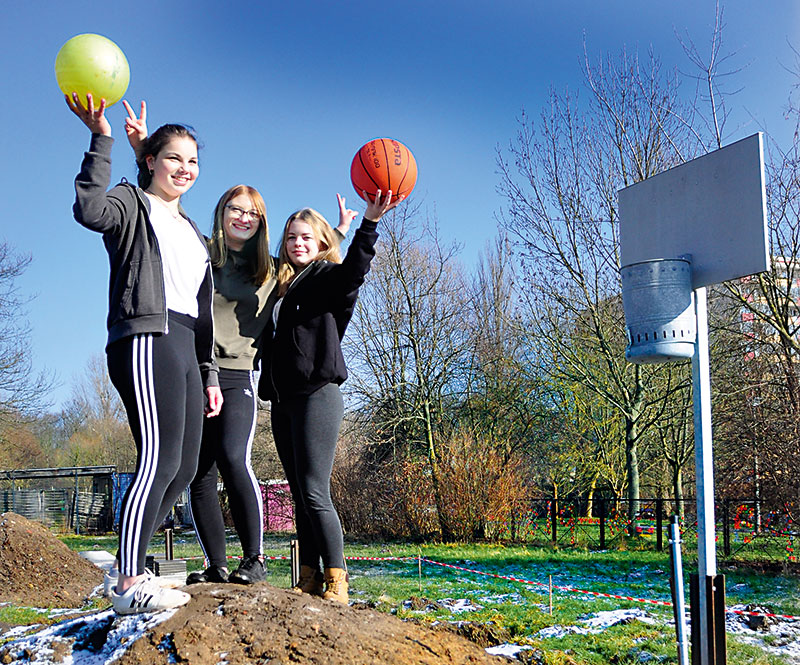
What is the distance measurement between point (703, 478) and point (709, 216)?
63.2 inches

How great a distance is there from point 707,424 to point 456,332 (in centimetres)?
1801

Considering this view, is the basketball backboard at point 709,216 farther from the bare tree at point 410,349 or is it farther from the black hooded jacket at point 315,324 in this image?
the bare tree at point 410,349

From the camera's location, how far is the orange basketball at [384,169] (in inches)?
148

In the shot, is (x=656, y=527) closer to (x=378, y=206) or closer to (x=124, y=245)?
(x=378, y=206)

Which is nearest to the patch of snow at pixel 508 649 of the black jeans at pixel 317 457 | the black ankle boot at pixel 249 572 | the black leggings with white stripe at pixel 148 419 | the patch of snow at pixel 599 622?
the black jeans at pixel 317 457

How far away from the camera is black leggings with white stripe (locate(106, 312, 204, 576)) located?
2.76 m

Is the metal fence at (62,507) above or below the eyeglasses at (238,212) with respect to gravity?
below

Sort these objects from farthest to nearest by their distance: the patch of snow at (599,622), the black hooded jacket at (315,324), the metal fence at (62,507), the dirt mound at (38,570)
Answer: the metal fence at (62,507)
the dirt mound at (38,570)
the patch of snow at (599,622)
the black hooded jacket at (315,324)

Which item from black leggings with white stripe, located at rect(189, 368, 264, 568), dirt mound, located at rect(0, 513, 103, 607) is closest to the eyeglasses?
black leggings with white stripe, located at rect(189, 368, 264, 568)

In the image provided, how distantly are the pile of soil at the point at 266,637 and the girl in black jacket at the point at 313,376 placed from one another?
0.44 meters

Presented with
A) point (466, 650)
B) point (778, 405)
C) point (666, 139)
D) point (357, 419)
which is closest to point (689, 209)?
point (466, 650)

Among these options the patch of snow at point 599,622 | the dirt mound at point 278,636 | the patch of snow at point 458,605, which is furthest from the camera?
the patch of snow at point 458,605

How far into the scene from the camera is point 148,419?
2840 millimetres

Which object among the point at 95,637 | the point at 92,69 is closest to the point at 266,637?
the point at 95,637
